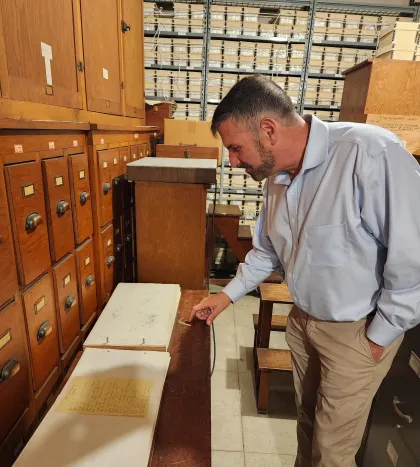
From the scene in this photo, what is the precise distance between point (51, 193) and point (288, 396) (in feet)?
5.92

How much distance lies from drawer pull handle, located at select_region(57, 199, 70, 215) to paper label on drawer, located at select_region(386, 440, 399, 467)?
1425mm

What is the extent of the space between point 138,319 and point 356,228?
735 millimetres

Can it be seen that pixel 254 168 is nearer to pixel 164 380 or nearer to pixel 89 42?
pixel 164 380

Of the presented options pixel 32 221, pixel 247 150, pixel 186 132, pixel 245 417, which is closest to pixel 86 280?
pixel 32 221

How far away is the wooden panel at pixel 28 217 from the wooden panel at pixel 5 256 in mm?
27

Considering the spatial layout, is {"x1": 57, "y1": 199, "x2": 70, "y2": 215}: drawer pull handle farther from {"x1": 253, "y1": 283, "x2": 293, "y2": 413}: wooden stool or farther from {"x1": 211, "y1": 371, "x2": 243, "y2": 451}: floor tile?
{"x1": 211, "y1": 371, "x2": 243, "y2": 451}: floor tile

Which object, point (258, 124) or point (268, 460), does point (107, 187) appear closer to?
point (258, 124)

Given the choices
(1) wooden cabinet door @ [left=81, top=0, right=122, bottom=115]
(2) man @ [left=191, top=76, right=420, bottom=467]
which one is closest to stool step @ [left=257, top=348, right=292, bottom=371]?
(2) man @ [left=191, top=76, right=420, bottom=467]

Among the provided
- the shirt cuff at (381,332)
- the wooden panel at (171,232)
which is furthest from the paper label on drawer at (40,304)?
the shirt cuff at (381,332)

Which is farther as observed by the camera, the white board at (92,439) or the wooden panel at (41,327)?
the wooden panel at (41,327)

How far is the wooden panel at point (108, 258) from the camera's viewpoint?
159cm

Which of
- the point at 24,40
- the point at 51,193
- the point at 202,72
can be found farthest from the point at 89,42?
the point at 202,72

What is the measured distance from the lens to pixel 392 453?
47.2 inches

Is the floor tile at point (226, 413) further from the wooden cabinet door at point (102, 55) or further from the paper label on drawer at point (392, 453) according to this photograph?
the wooden cabinet door at point (102, 55)
